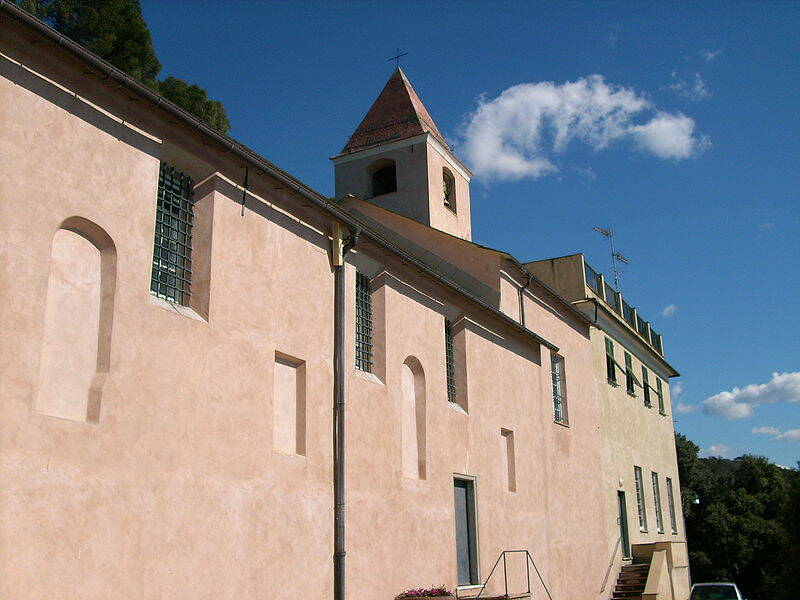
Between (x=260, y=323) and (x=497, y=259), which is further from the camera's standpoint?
(x=497, y=259)

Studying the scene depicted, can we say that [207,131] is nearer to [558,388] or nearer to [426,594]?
[426,594]

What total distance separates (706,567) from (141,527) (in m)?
45.7

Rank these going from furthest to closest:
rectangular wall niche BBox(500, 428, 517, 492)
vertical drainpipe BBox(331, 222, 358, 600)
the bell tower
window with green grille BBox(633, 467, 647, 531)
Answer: window with green grille BBox(633, 467, 647, 531) → the bell tower → rectangular wall niche BBox(500, 428, 517, 492) → vertical drainpipe BBox(331, 222, 358, 600)

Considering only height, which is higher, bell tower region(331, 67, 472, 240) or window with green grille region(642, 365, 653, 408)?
bell tower region(331, 67, 472, 240)

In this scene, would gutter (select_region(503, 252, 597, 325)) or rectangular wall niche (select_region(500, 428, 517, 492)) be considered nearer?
rectangular wall niche (select_region(500, 428, 517, 492))

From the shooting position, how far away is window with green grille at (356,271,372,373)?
46.2 feet

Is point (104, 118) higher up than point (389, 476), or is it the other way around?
point (104, 118)

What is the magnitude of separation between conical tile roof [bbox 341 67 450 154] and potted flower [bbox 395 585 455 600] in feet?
47.0

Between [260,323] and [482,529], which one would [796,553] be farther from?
[260,323]

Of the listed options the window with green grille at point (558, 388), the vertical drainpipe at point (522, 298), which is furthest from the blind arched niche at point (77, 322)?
the window with green grille at point (558, 388)

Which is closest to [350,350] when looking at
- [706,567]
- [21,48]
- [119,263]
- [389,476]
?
[389,476]

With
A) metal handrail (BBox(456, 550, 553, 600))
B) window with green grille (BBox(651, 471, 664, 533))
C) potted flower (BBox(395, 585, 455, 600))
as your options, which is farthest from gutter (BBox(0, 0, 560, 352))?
window with green grille (BBox(651, 471, 664, 533))

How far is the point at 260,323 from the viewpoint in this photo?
1130cm

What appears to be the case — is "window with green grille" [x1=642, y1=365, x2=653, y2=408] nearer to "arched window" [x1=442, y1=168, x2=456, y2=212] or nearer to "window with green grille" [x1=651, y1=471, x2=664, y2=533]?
"window with green grille" [x1=651, y1=471, x2=664, y2=533]
